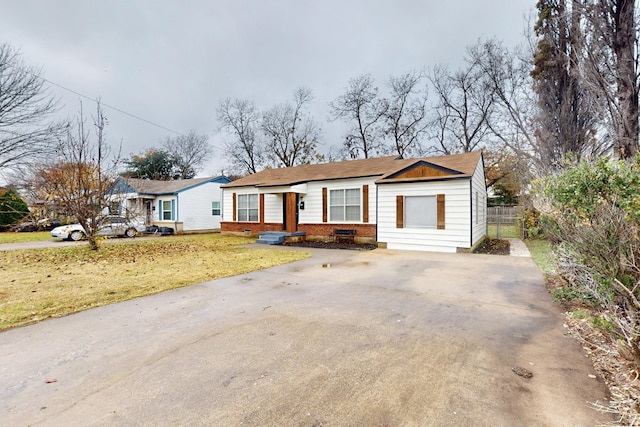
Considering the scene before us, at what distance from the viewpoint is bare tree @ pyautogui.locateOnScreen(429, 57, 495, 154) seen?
22.6 metres

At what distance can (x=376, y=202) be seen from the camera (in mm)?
12578

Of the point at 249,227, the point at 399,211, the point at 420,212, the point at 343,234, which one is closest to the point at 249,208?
the point at 249,227

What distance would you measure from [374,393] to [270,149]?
3074 cm

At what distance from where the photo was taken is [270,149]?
31.3 meters

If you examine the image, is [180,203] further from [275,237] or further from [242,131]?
[242,131]

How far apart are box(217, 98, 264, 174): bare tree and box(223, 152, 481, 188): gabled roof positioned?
557 inches

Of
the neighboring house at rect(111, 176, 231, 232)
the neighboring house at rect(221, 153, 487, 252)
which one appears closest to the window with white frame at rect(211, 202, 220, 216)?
the neighboring house at rect(111, 176, 231, 232)

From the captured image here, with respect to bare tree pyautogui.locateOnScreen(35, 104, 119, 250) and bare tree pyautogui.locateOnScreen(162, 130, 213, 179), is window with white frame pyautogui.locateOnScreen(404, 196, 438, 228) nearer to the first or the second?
bare tree pyautogui.locateOnScreen(35, 104, 119, 250)

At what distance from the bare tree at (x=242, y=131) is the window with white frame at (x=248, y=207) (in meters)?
15.7

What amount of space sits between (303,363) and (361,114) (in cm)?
2733

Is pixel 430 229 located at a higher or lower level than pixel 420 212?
lower

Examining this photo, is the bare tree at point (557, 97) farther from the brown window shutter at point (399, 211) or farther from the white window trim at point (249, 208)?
the white window trim at point (249, 208)

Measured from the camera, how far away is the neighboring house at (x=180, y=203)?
66.4ft

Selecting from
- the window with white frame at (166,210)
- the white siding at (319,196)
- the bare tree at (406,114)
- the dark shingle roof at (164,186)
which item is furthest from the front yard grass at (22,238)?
the bare tree at (406,114)
